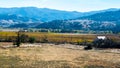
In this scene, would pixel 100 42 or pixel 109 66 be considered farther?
pixel 100 42

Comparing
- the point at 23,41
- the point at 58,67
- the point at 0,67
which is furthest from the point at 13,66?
the point at 23,41

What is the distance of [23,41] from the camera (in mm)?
121562

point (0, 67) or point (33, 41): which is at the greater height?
point (0, 67)

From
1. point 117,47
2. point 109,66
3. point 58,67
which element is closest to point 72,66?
point 58,67

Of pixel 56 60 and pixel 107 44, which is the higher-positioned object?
pixel 56 60

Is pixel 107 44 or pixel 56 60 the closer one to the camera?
pixel 56 60

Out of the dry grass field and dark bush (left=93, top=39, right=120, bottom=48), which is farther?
dark bush (left=93, top=39, right=120, bottom=48)

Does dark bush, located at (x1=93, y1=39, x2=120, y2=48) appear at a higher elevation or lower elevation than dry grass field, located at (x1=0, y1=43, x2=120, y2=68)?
lower

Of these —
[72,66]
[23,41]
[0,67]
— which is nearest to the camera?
[0,67]

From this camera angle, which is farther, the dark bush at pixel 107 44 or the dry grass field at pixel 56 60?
the dark bush at pixel 107 44

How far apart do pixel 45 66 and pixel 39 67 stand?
177cm

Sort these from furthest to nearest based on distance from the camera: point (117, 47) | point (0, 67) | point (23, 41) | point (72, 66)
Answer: point (23, 41)
point (117, 47)
point (72, 66)
point (0, 67)

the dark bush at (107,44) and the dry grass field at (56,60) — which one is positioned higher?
the dry grass field at (56,60)

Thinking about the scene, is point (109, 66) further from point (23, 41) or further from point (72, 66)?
point (23, 41)
